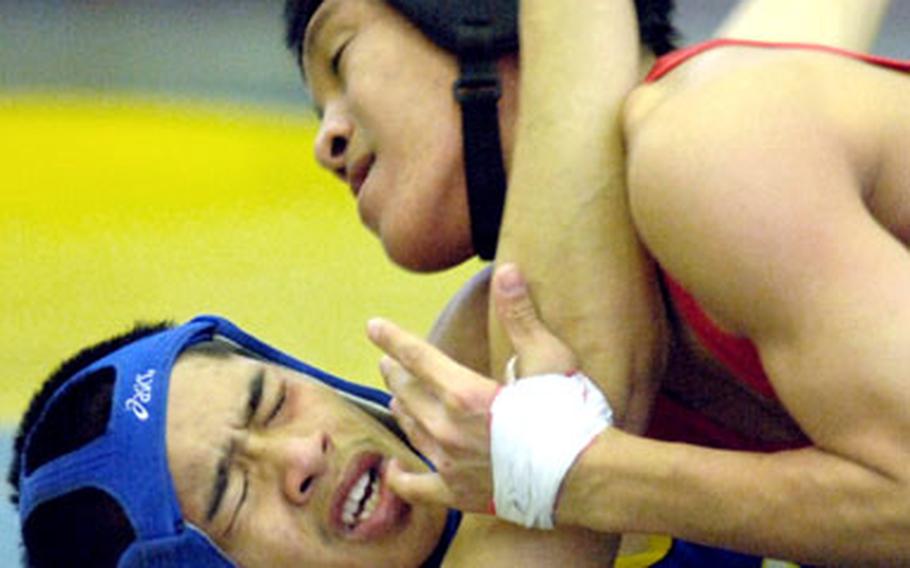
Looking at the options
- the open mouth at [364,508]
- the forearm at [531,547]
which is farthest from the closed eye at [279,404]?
the forearm at [531,547]

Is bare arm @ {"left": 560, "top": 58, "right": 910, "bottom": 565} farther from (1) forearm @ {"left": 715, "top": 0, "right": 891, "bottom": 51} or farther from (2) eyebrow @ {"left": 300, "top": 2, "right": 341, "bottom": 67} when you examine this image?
(2) eyebrow @ {"left": 300, "top": 2, "right": 341, "bottom": 67}

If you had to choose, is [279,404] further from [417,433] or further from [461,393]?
[461,393]

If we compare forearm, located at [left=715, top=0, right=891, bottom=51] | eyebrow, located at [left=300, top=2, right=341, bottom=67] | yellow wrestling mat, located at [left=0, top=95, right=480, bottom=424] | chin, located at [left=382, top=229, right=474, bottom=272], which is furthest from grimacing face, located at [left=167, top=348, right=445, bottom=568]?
yellow wrestling mat, located at [left=0, top=95, right=480, bottom=424]

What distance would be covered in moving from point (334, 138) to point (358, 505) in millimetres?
559

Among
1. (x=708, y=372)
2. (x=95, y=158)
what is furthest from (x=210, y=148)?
(x=708, y=372)

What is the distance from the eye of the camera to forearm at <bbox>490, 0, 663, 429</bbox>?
2.29 meters

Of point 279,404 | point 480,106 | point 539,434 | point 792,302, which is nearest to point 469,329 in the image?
point 279,404

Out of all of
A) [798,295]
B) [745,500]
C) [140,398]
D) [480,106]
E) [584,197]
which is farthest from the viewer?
[140,398]

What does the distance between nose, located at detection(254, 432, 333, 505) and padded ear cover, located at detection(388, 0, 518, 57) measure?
61 cm

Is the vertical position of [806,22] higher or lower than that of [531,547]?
higher

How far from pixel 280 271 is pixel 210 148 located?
0.82 metres

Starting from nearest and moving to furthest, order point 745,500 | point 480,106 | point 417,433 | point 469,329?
point 745,500, point 417,433, point 480,106, point 469,329

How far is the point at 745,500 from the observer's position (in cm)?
215

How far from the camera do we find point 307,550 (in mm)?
2625
